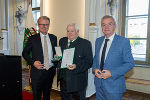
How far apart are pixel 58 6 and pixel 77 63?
264 centimetres

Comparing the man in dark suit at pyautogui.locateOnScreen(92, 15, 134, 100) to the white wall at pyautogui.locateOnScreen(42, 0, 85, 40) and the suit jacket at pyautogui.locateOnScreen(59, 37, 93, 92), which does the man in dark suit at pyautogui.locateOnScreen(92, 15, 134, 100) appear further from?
the white wall at pyautogui.locateOnScreen(42, 0, 85, 40)

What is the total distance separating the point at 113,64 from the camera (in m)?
1.52

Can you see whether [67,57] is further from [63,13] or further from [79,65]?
[63,13]

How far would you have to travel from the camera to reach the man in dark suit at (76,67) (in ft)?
5.93

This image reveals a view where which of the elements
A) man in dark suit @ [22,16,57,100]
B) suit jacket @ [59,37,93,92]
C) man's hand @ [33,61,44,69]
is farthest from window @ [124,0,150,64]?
man's hand @ [33,61,44,69]

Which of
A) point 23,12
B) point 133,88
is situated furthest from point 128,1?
point 23,12

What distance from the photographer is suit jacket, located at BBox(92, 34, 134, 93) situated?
57.9 inches

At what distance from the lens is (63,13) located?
13.0 ft

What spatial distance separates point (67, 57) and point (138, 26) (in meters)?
2.97

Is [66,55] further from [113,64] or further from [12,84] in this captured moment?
[12,84]

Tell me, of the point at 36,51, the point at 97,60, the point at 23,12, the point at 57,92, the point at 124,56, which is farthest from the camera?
the point at 23,12

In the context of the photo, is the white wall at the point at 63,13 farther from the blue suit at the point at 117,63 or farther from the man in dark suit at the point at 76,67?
the blue suit at the point at 117,63

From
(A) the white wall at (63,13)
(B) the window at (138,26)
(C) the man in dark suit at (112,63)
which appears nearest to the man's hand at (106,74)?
(C) the man in dark suit at (112,63)

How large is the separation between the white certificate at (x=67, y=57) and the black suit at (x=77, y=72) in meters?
0.08
